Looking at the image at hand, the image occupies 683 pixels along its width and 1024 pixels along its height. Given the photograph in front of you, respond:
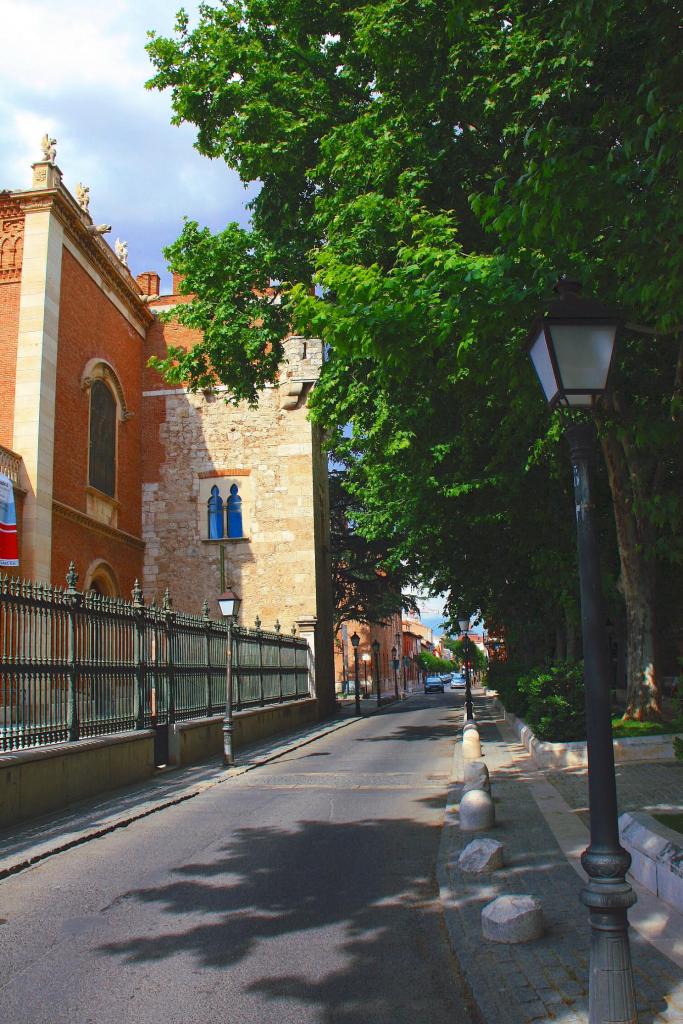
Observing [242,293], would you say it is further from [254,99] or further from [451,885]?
[451,885]

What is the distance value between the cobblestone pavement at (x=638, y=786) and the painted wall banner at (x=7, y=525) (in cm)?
1305

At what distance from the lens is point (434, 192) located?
503 inches

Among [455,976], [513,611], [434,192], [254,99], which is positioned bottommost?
[455,976]

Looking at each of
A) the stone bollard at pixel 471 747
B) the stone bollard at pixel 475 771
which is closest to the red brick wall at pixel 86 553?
the stone bollard at pixel 471 747

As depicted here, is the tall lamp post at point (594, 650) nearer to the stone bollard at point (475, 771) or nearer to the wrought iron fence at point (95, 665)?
the stone bollard at point (475, 771)

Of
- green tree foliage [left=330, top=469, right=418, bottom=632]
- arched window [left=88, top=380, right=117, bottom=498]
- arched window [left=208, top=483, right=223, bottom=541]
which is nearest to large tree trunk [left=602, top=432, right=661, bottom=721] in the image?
arched window [left=88, top=380, right=117, bottom=498]

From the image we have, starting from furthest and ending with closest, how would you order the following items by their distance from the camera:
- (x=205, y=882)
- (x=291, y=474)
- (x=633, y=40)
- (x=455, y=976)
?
(x=291, y=474)
(x=633, y=40)
(x=205, y=882)
(x=455, y=976)

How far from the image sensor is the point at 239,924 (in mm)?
5500

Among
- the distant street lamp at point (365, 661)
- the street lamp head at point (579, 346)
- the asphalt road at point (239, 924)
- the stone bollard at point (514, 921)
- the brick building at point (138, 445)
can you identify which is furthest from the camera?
the distant street lamp at point (365, 661)

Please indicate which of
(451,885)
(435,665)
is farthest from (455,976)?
(435,665)

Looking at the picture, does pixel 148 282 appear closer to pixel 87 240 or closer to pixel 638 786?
pixel 87 240

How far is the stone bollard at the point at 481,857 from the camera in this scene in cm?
646

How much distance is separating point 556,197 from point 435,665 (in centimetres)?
11254

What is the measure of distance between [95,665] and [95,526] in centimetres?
1391
